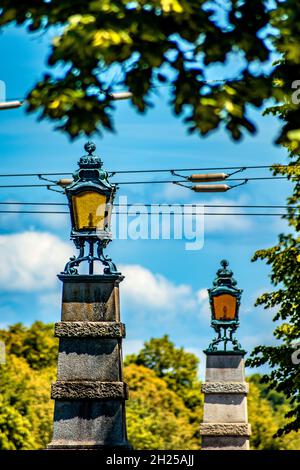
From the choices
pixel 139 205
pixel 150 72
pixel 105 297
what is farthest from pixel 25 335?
pixel 150 72

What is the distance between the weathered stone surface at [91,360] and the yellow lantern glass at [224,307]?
9530 millimetres

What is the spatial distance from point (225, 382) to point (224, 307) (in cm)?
182

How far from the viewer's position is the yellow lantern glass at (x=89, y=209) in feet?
55.9

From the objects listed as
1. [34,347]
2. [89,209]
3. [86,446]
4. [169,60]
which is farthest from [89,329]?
[34,347]

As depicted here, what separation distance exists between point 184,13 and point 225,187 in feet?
48.1

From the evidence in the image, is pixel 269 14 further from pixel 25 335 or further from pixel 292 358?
pixel 25 335

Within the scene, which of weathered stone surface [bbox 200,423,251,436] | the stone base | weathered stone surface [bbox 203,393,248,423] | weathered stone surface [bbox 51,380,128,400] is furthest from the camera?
weathered stone surface [bbox 203,393,248,423]

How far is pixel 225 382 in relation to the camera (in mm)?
25047

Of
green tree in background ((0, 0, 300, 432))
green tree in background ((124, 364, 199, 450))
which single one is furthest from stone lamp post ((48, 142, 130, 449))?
green tree in background ((124, 364, 199, 450))

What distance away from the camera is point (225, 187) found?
24609 millimetres

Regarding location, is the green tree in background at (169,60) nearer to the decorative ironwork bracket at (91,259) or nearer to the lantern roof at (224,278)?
the decorative ironwork bracket at (91,259)

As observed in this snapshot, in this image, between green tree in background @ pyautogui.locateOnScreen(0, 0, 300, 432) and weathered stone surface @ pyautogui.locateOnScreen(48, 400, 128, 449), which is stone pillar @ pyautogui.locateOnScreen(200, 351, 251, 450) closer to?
weathered stone surface @ pyautogui.locateOnScreen(48, 400, 128, 449)

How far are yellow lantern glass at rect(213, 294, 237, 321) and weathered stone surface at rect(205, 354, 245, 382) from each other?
3.14ft

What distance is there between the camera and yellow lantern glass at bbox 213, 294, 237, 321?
85.2 ft
